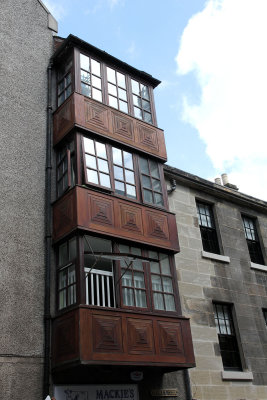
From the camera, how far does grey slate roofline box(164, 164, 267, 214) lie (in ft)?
49.0

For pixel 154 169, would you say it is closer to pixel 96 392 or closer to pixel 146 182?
pixel 146 182

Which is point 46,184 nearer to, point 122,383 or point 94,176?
point 94,176

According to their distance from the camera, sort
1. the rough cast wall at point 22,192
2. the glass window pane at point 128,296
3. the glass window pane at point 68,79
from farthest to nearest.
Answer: the glass window pane at point 68,79
the glass window pane at point 128,296
the rough cast wall at point 22,192

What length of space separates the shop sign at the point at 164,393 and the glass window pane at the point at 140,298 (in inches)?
82.1

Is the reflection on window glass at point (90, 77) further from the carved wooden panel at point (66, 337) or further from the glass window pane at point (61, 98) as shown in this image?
the carved wooden panel at point (66, 337)

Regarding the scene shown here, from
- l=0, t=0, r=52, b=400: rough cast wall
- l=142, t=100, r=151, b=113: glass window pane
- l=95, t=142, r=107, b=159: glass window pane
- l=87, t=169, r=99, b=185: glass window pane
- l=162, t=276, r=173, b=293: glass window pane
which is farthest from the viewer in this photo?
l=142, t=100, r=151, b=113: glass window pane

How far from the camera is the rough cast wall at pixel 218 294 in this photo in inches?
493

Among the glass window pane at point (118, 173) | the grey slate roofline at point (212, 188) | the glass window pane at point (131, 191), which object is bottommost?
the glass window pane at point (131, 191)

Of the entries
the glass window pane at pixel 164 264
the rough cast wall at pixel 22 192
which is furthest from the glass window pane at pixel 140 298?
the rough cast wall at pixel 22 192

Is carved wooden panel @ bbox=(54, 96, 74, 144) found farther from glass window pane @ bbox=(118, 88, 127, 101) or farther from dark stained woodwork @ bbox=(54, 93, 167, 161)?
glass window pane @ bbox=(118, 88, 127, 101)

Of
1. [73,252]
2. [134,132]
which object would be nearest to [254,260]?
[134,132]

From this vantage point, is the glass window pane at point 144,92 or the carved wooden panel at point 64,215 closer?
the carved wooden panel at point 64,215

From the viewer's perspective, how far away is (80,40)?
13.3 m

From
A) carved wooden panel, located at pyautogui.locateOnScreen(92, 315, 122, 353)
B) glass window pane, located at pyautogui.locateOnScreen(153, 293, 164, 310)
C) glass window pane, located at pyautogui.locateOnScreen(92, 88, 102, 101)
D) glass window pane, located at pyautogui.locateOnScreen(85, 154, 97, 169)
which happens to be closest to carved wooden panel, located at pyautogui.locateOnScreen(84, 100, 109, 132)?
glass window pane, located at pyautogui.locateOnScreen(92, 88, 102, 101)
